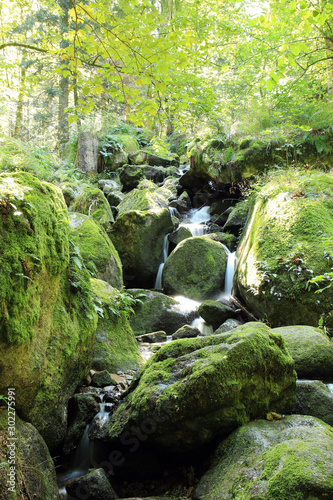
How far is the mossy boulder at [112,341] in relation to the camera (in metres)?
5.01

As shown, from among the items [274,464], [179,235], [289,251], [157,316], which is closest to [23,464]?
[274,464]

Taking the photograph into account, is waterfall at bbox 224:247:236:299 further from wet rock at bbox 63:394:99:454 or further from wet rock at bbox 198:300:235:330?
wet rock at bbox 63:394:99:454

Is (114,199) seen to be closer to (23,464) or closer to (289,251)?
(289,251)

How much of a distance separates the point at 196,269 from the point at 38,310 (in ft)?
23.9

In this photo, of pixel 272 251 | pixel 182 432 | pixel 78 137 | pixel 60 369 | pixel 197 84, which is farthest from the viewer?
pixel 78 137

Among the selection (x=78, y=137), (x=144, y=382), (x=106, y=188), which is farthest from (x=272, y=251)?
(x=78, y=137)

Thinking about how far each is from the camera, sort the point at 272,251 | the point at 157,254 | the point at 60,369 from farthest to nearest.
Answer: the point at 157,254 → the point at 272,251 → the point at 60,369

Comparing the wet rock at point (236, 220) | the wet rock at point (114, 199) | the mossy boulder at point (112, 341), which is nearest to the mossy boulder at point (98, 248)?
the mossy boulder at point (112, 341)

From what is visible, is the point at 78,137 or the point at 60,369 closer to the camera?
the point at 60,369

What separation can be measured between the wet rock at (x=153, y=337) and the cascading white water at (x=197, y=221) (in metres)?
6.01

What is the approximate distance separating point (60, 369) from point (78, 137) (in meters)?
15.0

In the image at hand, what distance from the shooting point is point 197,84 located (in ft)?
18.1

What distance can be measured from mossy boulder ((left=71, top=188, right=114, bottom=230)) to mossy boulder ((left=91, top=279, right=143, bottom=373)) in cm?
425

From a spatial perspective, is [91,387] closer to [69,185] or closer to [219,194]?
[69,185]
